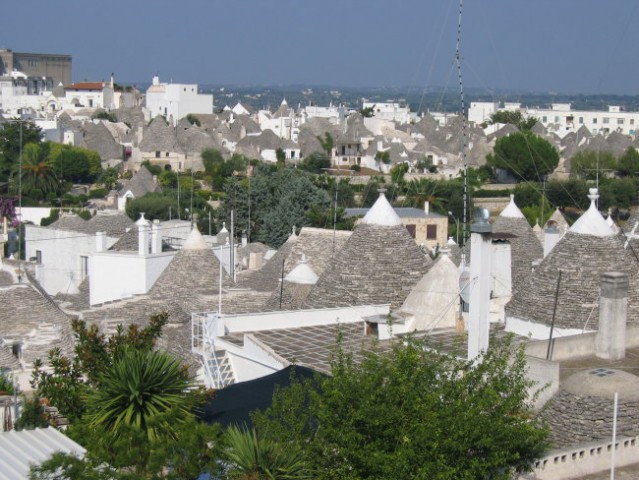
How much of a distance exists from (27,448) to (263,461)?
2050 millimetres

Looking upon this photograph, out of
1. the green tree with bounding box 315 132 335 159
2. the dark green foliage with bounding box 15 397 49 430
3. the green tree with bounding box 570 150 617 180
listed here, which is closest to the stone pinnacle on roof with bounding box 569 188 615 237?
the dark green foliage with bounding box 15 397 49 430

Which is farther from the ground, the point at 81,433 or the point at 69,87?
the point at 69,87

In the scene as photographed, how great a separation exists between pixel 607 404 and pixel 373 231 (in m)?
8.36

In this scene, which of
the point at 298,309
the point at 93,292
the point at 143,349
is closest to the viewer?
the point at 143,349

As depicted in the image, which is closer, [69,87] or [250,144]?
[250,144]

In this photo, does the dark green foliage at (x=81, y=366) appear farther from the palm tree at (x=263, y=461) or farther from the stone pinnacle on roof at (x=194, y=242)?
the stone pinnacle on roof at (x=194, y=242)

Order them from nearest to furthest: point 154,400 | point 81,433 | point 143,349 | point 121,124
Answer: point 81,433, point 154,400, point 143,349, point 121,124

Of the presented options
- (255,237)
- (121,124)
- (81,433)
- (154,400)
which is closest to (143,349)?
(154,400)

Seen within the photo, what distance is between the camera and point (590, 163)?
7194 centimetres

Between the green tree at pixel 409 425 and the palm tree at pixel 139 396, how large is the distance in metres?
1.31

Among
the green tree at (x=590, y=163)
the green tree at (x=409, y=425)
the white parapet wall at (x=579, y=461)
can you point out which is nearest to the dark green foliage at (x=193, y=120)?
the green tree at (x=590, y=163)

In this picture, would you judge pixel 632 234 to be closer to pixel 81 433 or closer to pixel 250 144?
pixel 81 433

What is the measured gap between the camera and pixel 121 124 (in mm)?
93125

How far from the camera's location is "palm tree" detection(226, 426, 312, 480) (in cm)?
955
